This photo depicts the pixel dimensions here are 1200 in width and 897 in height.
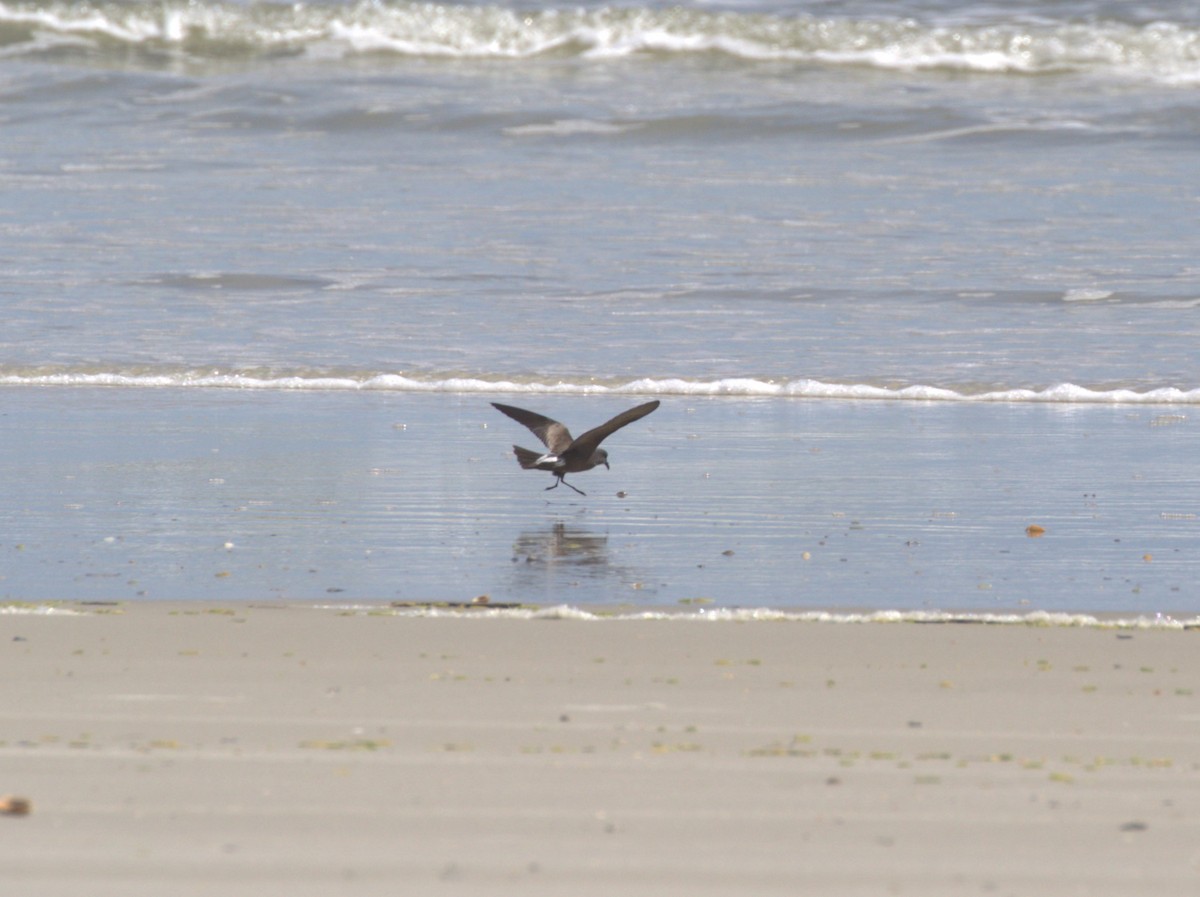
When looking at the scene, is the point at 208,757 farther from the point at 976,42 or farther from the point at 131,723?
the point at 976,42

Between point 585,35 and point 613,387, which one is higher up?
point 585,35

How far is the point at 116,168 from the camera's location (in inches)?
631

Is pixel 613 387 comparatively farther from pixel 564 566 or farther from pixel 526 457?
pixel 564 566

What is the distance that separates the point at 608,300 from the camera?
11086 mm

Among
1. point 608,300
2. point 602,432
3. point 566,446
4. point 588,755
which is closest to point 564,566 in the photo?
point 602,432

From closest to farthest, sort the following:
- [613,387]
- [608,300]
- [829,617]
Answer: [829,617] → [613,387] → [608,300]

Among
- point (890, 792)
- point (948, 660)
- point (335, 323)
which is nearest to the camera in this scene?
point (890, 792)

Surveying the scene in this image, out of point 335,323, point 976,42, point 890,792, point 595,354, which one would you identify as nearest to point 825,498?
point 890,792

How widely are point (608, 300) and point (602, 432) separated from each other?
5345mm

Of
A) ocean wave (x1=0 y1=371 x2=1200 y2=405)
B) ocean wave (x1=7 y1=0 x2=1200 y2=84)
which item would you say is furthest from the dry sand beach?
ocean wave (x1=7 y1=0 x2=1200 y2=84)

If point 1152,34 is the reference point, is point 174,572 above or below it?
below

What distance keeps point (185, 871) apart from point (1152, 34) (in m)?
21.4

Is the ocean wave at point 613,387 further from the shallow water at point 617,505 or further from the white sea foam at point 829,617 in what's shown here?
the white sea foam at point 829,617

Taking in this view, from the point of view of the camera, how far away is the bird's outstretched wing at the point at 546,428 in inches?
238
